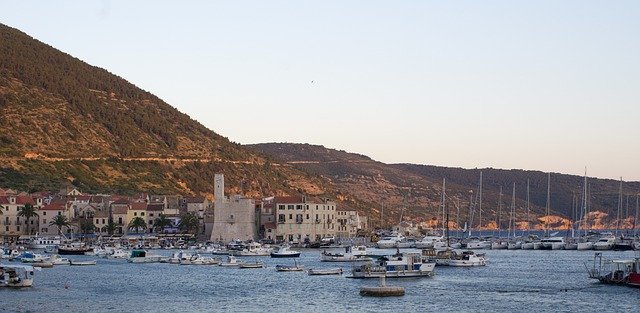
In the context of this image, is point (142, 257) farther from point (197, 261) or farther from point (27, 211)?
point (27, 211)

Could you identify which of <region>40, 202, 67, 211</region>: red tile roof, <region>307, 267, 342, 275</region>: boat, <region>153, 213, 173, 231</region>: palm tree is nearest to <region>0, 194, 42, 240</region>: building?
<region>40, 202, 67, 211</region>: red tile roof

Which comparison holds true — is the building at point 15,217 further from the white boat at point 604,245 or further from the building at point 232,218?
the white boat at point 604,245

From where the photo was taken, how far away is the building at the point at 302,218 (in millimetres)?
149125

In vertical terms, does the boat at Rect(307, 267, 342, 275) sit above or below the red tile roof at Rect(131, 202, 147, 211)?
below

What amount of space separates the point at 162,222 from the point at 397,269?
70.6m

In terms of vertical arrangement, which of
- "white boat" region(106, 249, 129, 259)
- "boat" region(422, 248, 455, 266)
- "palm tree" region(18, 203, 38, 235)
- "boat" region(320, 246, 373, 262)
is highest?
"palm tree" region(18, 203, 38, 235)

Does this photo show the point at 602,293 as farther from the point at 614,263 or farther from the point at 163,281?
the point at 163,281

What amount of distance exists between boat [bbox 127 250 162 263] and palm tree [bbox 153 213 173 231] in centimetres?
3461

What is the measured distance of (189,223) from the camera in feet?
505

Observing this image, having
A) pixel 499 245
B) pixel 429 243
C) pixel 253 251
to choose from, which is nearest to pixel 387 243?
pixel 429 243

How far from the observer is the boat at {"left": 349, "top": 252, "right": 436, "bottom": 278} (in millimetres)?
87250

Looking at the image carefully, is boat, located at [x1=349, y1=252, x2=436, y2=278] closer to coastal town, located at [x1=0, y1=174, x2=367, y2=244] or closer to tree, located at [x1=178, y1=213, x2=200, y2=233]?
coastal town, located at [x1=0, y1=174, x2=367, y2=244]

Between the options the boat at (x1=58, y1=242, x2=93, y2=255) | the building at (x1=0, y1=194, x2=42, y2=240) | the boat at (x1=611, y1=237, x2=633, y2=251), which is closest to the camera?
the boat at (x1=58, y1=242, x2=93, y2=255)

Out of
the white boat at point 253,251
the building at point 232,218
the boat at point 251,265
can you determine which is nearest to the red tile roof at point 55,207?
the building at point 232,218
